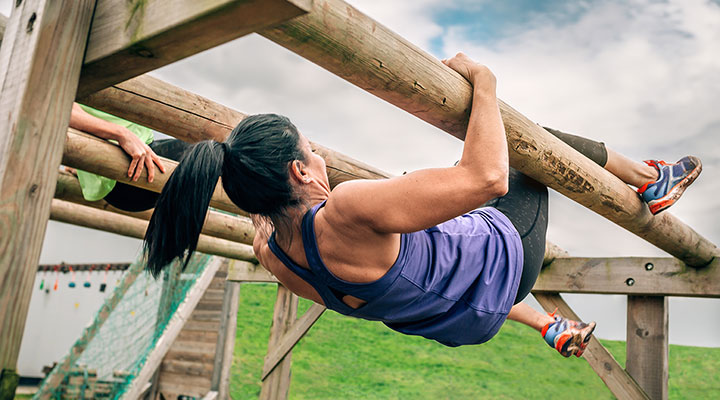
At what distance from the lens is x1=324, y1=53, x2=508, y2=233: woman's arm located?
1515mm

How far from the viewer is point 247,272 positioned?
586 centimetres

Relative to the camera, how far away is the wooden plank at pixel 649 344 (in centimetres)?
358

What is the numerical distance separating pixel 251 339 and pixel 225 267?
285cm

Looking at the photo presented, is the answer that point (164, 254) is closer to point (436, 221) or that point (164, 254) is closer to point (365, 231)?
point (365, 231)

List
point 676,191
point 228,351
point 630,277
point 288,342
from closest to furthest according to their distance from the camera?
point 676,191, point 630,277, point 288,342, point 228,351

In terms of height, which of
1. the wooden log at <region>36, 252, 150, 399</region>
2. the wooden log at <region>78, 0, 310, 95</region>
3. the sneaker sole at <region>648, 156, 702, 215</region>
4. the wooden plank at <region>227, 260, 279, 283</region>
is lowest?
the wooden log at <region>36, 252, 150, 399</region>

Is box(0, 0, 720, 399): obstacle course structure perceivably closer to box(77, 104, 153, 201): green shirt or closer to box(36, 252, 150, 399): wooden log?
box(77, 104, 153, 201): green shirt

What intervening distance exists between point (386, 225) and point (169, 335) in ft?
19.7

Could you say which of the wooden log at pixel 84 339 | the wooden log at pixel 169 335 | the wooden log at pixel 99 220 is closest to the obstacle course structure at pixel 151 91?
the wooden log at pixel 99 220

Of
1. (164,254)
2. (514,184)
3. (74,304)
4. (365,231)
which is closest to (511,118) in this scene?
(514,184)

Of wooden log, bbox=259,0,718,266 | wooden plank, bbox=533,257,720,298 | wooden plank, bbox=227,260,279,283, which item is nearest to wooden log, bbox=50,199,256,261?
wooden plank, bbox=227,260,279,283

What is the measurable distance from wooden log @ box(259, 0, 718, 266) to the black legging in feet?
0.30

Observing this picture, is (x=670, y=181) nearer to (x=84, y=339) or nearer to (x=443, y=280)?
(x=443, y=280)

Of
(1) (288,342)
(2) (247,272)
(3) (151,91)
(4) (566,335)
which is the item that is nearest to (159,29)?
(3) (151,91)
